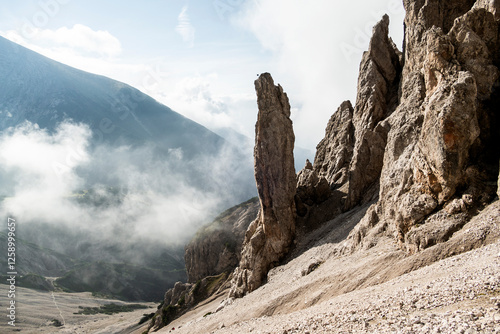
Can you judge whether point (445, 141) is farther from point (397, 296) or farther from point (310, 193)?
point (310, 193)

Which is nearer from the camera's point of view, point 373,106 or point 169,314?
point 373,106

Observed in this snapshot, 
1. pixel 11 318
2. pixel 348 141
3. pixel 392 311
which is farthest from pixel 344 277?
pixel 11 318

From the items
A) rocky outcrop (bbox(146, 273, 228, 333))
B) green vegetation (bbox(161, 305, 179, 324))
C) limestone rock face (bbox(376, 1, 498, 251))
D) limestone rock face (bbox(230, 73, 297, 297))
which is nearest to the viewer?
limestone rock face (bbox(376, 1, 498, 251))

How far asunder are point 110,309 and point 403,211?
167 metres

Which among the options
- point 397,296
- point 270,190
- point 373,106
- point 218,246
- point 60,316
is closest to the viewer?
point 397,296

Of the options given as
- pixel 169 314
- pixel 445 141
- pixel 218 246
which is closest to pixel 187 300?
pixel 169 314

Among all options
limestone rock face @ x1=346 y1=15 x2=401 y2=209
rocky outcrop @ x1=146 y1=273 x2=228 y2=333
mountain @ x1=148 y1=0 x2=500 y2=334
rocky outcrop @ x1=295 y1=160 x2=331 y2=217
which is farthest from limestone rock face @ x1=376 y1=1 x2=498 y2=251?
rocky outcrop @ x1=146 y1=273 x2=228 y2=333

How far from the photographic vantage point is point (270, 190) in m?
67.3

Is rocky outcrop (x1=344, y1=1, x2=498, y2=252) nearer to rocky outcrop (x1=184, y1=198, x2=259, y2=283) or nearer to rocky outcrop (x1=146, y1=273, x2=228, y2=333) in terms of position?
rocky outcrop (x1=146, y1=273, x2=228, y2=333)

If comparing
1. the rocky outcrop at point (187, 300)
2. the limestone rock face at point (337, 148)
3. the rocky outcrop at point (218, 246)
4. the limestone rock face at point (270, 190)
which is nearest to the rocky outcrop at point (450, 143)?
the limestone rock face at point (270, 190)

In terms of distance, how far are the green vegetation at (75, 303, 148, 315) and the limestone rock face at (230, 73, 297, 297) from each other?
116 m

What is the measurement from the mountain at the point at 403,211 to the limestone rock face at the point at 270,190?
0.23 meters

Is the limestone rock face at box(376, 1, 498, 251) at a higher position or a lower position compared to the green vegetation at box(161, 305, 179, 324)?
higher

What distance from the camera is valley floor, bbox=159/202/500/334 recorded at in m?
17.3
